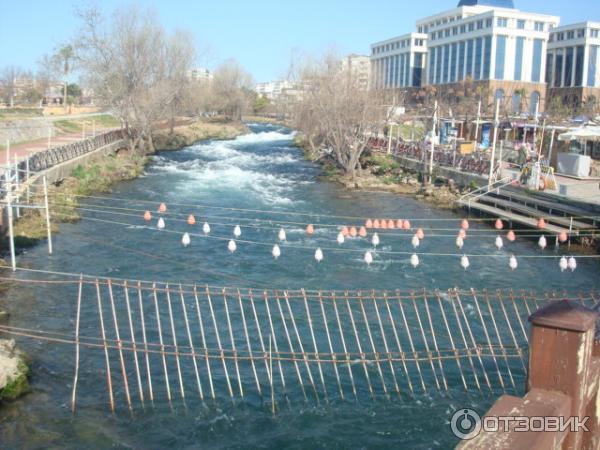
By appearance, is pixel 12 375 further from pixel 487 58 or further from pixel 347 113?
pixel 487 58

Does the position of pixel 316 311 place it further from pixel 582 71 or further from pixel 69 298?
pixel 582 71

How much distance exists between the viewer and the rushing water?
10008 mm

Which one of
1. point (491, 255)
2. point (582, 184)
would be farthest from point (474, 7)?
point (491, 255)

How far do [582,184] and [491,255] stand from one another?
9.84 metres

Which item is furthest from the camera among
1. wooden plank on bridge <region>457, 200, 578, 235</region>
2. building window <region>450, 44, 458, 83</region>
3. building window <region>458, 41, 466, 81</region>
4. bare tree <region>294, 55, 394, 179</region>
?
building window <region>450, 44, 458, 83</region>

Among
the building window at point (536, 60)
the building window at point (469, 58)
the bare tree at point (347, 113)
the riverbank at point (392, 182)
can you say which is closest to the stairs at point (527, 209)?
the riverbank at point (392, 182)

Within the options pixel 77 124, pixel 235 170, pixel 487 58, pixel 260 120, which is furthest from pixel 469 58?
pixel 77 124

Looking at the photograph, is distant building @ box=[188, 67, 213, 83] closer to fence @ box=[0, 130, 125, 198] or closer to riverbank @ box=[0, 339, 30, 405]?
fence @ box=[0, 130, 125, 198]

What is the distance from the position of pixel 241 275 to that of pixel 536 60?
66.3m

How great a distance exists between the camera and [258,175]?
3950cm

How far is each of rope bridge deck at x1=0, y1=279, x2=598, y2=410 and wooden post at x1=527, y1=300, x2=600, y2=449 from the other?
21.2 ft

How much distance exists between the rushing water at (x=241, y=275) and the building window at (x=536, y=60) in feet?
146

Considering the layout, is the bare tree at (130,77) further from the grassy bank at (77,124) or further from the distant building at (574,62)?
the distant building at (574,62)

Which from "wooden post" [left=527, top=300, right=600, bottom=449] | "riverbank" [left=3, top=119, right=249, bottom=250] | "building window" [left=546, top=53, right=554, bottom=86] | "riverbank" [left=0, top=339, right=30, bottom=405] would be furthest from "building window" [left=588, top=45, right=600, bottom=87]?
"wooden post" [left=527, top=300, right=600, bottom=449]
